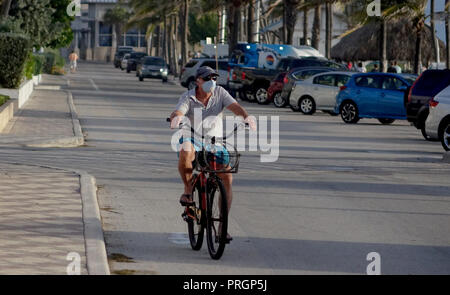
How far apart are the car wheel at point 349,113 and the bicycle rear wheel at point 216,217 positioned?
21.9 metres

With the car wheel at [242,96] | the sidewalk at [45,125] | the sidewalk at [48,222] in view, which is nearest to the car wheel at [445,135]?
the sidewalk at [45,125]

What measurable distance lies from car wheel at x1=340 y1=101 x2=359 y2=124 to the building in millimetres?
117623

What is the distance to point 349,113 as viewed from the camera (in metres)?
31.5

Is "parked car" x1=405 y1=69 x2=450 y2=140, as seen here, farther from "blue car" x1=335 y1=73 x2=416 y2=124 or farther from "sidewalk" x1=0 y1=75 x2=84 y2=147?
"sidewalk" x1=0 y1=75 x2=84 y2=147

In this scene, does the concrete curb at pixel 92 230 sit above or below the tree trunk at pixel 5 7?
below

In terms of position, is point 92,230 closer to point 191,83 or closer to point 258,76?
point 258,76

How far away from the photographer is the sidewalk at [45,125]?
20719 mm

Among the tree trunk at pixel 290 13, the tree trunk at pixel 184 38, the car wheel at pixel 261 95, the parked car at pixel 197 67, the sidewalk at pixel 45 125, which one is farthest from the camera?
the tree trunk at pixel 184 38

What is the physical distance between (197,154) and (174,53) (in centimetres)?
7923

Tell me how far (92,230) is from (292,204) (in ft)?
12.2

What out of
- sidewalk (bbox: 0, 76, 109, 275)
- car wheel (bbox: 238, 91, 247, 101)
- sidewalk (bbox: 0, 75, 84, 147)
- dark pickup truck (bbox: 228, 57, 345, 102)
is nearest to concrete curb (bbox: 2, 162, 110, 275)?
sidewalk (bbox: 0, 76, 109, 275)

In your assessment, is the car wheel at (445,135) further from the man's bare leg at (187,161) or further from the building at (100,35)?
the building at (100,35)

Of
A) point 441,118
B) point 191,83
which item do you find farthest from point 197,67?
point 441,118

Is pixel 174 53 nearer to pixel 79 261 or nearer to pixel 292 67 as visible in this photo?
pixel 292 67
